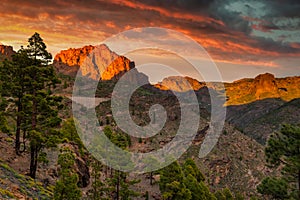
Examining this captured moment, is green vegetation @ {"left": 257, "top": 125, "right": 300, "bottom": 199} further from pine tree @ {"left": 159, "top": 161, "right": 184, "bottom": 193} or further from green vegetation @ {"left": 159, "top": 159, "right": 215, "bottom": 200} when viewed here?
pine tree @ {"left": 159, "top": 161, "right": 184, "bottom": 193}

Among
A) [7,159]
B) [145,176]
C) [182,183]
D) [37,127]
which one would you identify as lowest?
[145,176]

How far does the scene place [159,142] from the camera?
349ft

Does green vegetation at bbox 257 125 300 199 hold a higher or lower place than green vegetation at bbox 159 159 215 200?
higher

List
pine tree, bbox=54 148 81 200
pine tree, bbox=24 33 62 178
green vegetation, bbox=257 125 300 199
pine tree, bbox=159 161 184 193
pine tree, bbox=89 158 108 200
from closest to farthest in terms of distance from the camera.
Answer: green vegetation, bbox=257 125 300 199 < pine tree, bbox=54 148 81 200 < pine tree, bbox=24 33 62 178 < pine tree, bbox=159 161 184 193 < pine tree, bbox=89 158 108 200

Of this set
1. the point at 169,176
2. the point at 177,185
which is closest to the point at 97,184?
the point at 169,176

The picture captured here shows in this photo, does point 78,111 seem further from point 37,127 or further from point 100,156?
point 37,127

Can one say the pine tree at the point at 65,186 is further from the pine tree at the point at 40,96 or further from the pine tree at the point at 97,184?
the pine tree at the point at 97,184

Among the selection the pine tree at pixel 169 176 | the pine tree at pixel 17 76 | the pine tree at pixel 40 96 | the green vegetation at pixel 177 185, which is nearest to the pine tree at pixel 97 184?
the pine tree at pixel 169 176

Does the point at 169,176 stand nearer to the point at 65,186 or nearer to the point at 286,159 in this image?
the point at 65,186

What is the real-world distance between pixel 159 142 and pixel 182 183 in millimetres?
67836

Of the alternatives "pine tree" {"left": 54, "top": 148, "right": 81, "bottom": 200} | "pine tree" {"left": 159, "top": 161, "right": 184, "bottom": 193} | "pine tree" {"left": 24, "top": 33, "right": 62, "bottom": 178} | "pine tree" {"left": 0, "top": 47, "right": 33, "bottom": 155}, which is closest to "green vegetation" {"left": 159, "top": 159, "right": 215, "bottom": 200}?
"pine tree" {"left": 159, "top": 161, "right": 184, "bottom": 193}

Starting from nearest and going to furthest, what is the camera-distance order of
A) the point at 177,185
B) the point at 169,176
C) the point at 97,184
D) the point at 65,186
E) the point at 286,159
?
the point at 286,159, the point at 65,186, the point at 177,185, the point at 169,176, the point at 97,184

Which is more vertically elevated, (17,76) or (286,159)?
(17,76)

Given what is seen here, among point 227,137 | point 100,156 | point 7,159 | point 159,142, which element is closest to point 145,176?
point 159,142
